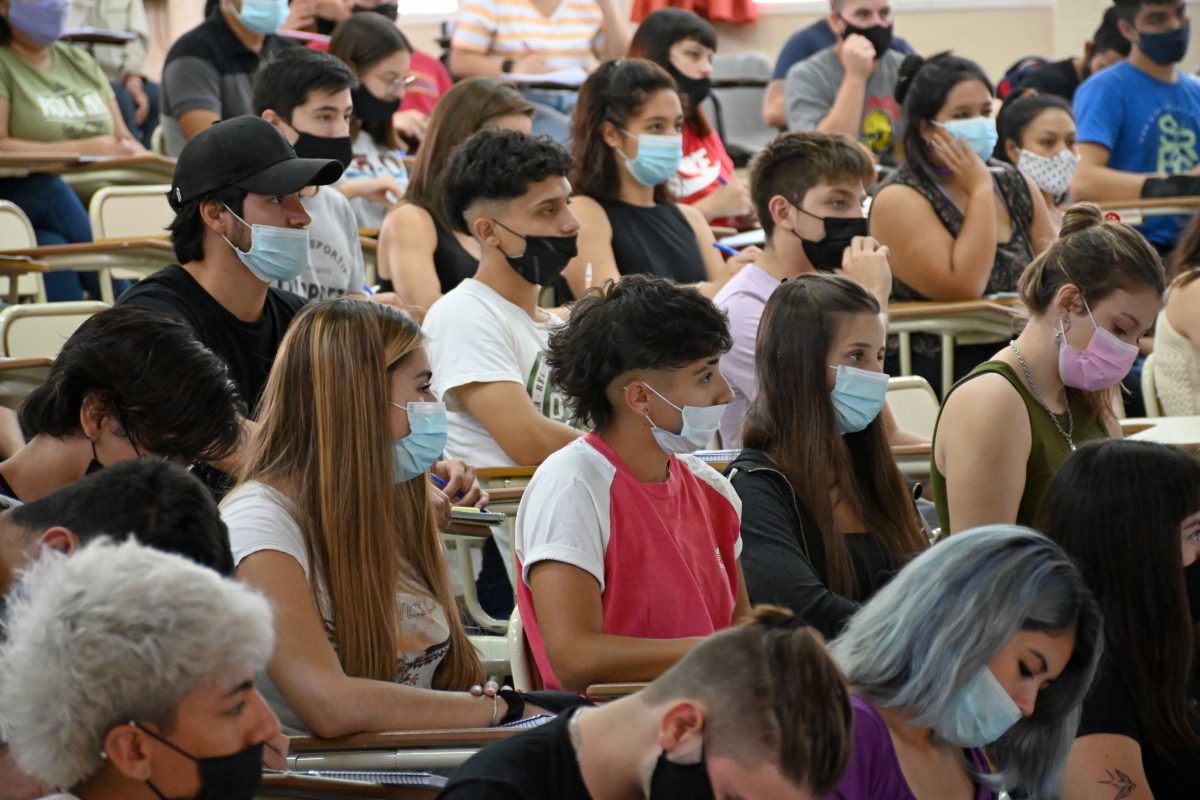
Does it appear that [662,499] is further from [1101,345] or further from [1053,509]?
[1101,345]

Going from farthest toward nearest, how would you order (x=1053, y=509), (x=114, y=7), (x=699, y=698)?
(x=114, y=7)
(x=1053, y=509)
(x=699, y=698)

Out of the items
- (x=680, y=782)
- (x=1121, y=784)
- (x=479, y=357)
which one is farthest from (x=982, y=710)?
(x=479, y=357)

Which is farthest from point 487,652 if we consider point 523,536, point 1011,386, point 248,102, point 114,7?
point 114,7

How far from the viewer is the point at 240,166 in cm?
346

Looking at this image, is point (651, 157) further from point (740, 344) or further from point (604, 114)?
point (740, 344)

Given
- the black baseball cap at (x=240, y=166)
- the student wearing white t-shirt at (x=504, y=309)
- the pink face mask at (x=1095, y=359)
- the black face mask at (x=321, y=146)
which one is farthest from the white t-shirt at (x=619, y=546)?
the black face mask at (x=321, y=146)

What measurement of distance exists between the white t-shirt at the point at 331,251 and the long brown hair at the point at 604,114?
29.0 inches

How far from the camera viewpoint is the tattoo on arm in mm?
2393

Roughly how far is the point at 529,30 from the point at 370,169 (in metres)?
1.43

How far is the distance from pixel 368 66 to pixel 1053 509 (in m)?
3.55

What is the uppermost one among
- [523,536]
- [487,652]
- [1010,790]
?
[523,536]

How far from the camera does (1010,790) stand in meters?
2.38

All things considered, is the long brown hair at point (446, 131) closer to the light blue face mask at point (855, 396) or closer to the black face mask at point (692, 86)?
the black face mask at point (692, 86)

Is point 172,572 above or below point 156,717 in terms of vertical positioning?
above
